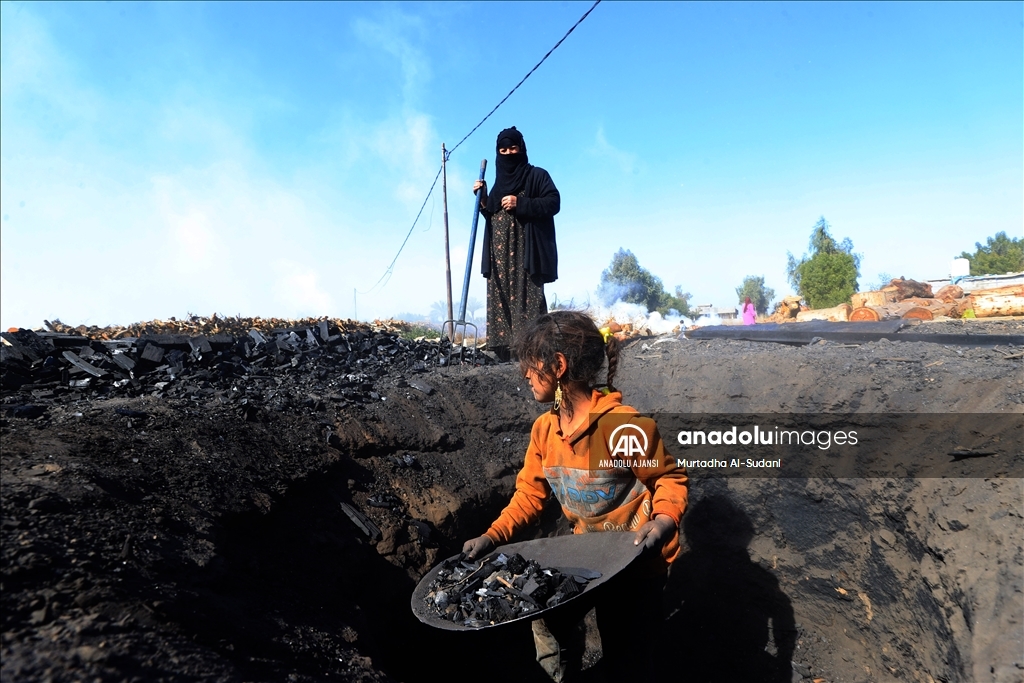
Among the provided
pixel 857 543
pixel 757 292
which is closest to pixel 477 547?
pixel 857 543

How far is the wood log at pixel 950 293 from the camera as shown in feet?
39.1

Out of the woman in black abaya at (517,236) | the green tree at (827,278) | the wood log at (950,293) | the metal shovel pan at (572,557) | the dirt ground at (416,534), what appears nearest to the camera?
the dirt ground at (416,534)

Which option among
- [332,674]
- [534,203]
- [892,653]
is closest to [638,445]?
[332,674]

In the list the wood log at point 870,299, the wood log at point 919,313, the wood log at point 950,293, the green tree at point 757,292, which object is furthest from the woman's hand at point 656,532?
the green tree at point 757,292

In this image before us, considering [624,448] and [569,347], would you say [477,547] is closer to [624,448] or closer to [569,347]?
[624,448]

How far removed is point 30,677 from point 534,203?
15.6 ft

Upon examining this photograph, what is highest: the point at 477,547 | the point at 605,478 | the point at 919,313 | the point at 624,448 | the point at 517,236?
the point at 517,236

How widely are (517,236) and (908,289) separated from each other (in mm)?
12702

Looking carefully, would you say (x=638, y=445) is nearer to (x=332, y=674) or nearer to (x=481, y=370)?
(x=332, y=674)

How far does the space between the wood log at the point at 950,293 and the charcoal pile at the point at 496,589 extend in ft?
43.6

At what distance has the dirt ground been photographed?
1.65 metres

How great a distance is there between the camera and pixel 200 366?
475 centimetres

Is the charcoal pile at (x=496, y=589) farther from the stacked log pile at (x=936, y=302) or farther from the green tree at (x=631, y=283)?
the green tree at (x=631, y=283)

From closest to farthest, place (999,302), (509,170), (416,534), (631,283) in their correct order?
(416,534) < (509,170) < (999,302) < (631,283)
